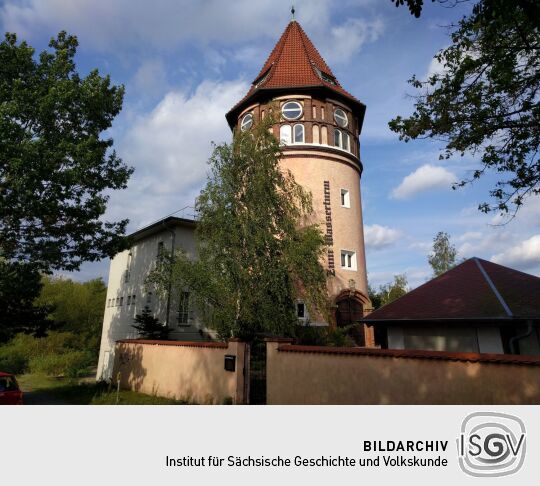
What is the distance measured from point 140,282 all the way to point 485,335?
2060 cm

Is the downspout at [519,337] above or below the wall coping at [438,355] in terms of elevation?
above

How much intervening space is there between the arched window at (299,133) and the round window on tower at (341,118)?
2908 mm

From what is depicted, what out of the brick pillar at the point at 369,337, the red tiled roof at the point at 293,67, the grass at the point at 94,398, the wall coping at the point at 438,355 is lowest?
the grass at the point at 94,398

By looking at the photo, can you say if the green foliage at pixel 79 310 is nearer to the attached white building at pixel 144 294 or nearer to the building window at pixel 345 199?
the attached white building at pixel 144 294

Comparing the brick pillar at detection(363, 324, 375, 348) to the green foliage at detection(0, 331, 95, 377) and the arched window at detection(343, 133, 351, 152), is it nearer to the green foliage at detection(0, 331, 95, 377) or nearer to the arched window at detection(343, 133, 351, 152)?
Answer: the arched window at detection(343, 133, 351, 152)

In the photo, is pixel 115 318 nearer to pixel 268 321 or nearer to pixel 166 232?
pixel 166 232

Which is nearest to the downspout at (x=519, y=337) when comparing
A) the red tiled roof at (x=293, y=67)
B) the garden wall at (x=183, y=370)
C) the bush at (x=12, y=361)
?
the garden wall at (x=183, y=370)

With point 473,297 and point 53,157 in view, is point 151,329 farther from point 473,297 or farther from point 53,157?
point 473,297

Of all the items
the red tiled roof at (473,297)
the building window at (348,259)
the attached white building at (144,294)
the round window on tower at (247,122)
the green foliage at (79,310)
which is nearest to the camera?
the red tiled roof at (473,297)

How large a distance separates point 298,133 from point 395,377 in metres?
19.3

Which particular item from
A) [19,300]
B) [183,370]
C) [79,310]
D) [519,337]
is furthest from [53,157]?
[79,310]

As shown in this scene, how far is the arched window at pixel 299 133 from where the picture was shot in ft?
78.1

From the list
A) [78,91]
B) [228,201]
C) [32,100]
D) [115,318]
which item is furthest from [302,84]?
[115,318]

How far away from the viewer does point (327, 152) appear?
23734 millimetres
